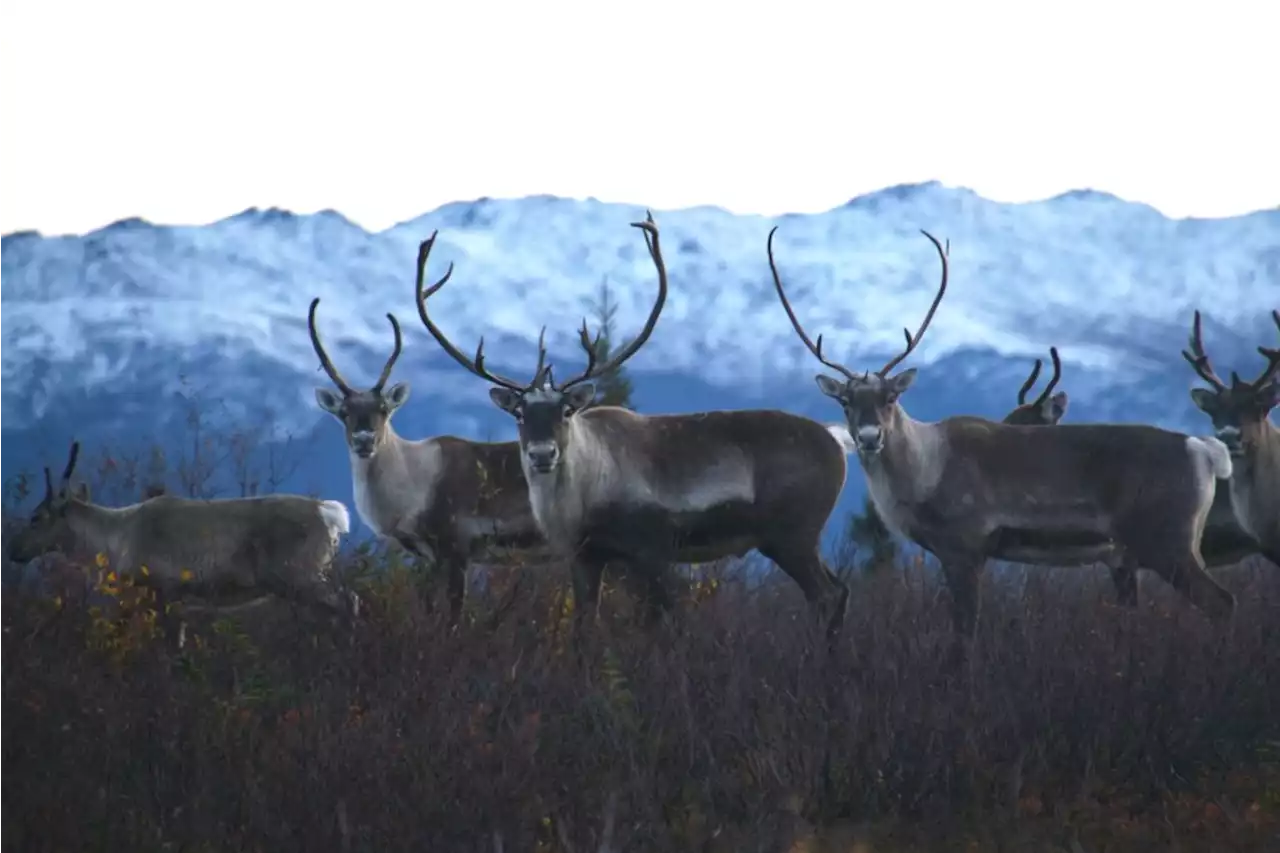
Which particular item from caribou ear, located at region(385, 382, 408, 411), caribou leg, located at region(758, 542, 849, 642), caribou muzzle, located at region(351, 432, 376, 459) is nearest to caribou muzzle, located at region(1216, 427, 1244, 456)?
caribou leg, located at region(758, 542, 849, 642)

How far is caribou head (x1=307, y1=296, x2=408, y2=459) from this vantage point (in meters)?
8.72

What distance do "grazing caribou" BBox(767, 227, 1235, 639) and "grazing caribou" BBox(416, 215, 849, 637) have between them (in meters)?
0.31

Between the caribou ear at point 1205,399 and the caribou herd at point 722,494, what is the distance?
0.05 feet

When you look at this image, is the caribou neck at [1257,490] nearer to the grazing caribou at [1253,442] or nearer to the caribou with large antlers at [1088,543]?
the grazing caribou at [1253,442]

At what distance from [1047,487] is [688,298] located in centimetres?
3619

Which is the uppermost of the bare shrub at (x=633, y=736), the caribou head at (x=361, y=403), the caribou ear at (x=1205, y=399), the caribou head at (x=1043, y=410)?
the caribou head at (x=361, y=403)

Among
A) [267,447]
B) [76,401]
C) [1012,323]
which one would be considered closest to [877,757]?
[267,447]

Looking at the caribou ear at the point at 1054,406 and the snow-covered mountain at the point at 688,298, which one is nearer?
the caribou ear at the point at 1054,406

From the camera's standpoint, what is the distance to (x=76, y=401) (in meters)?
14.6

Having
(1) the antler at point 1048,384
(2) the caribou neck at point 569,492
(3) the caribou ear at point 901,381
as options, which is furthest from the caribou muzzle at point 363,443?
(1) the antler at point 1048,384

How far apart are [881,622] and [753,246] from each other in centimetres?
3940

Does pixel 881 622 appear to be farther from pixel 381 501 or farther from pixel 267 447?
pixel 267 447

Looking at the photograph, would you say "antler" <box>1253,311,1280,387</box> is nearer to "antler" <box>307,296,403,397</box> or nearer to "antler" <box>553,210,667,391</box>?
"antler" <box>553,210,667,391</box>

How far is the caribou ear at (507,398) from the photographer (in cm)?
796
